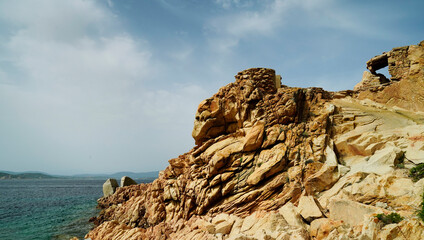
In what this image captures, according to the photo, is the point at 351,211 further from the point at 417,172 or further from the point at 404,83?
the point at 404,83

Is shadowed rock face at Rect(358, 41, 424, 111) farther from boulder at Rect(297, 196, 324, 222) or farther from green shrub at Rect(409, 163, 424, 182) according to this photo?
boulder at Rect(297, 196, 324, 222)

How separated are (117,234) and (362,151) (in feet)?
87.4

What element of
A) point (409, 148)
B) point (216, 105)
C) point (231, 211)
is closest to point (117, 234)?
point (231, 211)

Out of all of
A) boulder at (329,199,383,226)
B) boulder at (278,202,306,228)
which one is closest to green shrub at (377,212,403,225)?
boulder at (329,199,383,226)

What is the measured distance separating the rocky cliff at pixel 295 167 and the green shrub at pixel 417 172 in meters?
0.35

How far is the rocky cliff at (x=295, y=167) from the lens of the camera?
1230 cm

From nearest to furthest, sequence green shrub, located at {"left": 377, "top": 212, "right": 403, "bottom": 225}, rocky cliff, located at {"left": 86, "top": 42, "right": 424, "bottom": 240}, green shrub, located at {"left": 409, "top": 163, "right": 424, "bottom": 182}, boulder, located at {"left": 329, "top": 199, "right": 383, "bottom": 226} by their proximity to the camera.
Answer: green shrub, located at {"left": 377, "top": 212, "right": 403, "bottom": 225} → boulder, located at {"left": 329, "top": 199, "right": 383, "bottom": 226} → rocky cliff, located at {"left": 86, "top": 42, "right": 424, "bottom": 240} → green shrub, located at {"left": 409, "top": 163, "right": 424, "bottom": 182}

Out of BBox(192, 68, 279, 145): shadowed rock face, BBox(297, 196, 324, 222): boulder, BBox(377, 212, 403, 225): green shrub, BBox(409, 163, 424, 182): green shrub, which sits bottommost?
BBox(297, 196, 324, 222): boulder

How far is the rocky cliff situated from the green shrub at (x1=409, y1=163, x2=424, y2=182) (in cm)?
35

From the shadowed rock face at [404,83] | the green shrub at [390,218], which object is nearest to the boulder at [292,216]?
the green shrub at [390,218]

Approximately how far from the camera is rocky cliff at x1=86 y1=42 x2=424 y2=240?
484 inches

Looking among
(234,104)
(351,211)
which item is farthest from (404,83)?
(351,211)

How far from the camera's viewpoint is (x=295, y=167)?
62.6ft

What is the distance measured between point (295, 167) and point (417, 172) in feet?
26.8
